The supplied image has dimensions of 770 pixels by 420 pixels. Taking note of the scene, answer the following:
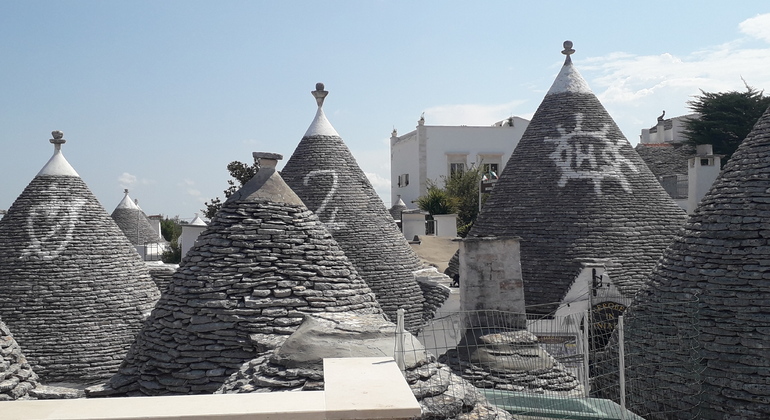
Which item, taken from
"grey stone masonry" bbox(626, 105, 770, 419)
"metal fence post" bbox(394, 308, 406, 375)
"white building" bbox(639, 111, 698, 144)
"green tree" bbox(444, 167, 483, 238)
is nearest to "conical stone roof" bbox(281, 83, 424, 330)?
"grey stone masonry" bbox(626, 105, 770, 419)

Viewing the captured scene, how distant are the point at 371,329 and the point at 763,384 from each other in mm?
3599

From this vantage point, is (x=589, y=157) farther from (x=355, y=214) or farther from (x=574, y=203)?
(x=355, y=214)

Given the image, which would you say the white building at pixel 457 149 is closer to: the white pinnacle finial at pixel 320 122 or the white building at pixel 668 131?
the white building at pixel 668 131

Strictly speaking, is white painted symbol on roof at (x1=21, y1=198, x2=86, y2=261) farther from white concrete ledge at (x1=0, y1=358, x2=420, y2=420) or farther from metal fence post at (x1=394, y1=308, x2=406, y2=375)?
white concrete ledge at (x1=0, y1=358, x2=420, y2=420)

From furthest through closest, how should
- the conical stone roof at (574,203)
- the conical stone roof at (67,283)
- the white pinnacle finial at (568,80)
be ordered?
the white pinnacle finial at (568,80) < the conical stone roof at (574,203) < the conical stone roof at (67,283)

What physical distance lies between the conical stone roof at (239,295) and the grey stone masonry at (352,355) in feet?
1.94

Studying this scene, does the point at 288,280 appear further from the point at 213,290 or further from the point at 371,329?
the point at 371,329

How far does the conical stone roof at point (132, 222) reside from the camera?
30.4 m

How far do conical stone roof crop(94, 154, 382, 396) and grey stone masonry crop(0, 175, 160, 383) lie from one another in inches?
220

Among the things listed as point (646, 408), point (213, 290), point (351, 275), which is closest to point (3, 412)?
point (213, 290)

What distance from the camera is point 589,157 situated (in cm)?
1444

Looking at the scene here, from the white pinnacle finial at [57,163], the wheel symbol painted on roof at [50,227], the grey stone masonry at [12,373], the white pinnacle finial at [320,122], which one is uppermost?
the white pinnacle finial at [320,122]

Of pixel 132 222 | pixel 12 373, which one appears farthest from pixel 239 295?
pixel 132 222

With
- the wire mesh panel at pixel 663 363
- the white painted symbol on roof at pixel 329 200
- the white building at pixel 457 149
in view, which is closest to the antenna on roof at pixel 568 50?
the white painted symbol on roof at pixel 329 200
